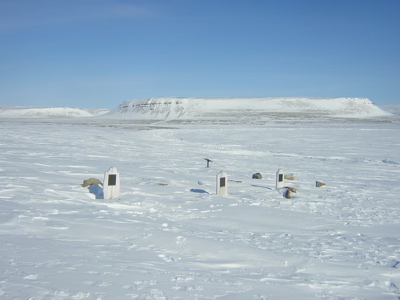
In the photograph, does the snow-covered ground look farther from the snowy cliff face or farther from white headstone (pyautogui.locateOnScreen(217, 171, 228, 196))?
the snowy cliff face

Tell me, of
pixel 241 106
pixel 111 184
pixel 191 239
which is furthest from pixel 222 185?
pixel 241 106

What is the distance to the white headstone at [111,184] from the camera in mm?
8930

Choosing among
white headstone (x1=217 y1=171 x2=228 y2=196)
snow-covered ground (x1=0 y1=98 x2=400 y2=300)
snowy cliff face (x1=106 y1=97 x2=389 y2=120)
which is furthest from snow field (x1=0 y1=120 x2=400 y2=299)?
snowy cliff face (x1=106 y1=97 x2=389 y2=120)

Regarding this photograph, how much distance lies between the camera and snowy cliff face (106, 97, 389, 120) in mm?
152500

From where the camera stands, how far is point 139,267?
187 inches

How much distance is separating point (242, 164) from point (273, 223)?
Answer: 10515 millimetres

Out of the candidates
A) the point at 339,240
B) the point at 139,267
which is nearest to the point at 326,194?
the point at 339,240

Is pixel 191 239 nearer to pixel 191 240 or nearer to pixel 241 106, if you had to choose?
pixel 191 240

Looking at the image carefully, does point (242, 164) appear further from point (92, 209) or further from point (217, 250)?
point (217, 250)

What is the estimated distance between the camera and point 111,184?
9.08 metres

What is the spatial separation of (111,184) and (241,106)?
→ 152532 mm

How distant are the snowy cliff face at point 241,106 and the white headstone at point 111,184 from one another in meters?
137

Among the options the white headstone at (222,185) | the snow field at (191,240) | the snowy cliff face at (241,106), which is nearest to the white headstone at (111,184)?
the snow field at (191,240)

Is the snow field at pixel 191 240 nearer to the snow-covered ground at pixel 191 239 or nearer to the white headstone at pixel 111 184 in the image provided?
the snow-covered ground at pixel 191 239
